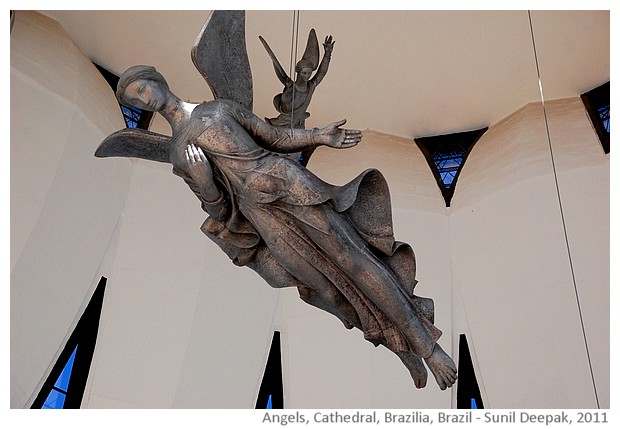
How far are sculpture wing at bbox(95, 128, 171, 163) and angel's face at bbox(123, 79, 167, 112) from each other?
262mm

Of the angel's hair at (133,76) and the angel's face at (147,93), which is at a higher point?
the angel's hair at (133,76)

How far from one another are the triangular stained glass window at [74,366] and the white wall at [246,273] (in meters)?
0.14

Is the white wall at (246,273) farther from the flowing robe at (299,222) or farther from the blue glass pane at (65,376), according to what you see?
the flowing robe at (299,222)

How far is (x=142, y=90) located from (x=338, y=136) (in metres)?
1.34

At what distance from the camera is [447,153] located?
13.8 m

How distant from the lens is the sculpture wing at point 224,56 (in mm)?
6781

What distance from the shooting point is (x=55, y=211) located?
460 inches

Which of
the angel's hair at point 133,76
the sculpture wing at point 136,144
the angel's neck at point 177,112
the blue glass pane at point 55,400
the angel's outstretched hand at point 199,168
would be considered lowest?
the blue glass pane at point 55,400

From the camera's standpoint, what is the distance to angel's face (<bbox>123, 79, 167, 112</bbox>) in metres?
6.67

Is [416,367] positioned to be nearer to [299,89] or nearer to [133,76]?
[299,89]

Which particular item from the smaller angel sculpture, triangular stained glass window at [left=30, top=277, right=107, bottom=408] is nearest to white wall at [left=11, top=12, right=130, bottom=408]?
triangular stained glass window at [left=30, top=277, right=107, bottom=408]

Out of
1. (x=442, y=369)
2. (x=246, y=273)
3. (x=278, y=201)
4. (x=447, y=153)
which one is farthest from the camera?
(x=447, y=153)

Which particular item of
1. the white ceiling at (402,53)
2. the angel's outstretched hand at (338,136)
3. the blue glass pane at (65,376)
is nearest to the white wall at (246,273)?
the blue glass pane at (65,376)

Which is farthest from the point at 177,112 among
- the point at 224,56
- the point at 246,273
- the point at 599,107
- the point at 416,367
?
the point at 599,107
